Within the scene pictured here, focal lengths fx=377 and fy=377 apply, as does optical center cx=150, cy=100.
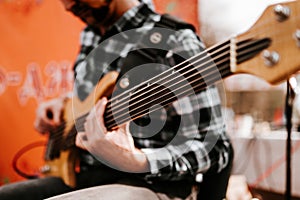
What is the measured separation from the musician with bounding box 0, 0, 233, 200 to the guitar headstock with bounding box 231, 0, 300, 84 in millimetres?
229

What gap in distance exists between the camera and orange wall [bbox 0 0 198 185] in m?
1.23

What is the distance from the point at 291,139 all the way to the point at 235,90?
156 millimetres

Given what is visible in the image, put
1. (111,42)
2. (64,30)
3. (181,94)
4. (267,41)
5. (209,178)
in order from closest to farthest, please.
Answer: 1. (267,41)
2. (181,94)
3. (209,178)
4. (111,42)
5. (64,30)

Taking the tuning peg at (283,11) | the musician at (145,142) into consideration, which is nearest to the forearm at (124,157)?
the musician at (145,142)

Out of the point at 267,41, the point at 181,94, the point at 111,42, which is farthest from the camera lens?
the point at 111,42

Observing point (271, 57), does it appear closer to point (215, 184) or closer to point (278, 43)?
point (278, 43)

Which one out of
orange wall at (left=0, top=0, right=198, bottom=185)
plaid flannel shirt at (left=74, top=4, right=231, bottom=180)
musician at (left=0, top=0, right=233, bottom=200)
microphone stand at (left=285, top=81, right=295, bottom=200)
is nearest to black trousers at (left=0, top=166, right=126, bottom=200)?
musician at (left=0, top=0, right=233, bottom=200)

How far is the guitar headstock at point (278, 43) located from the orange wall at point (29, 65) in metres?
0.69

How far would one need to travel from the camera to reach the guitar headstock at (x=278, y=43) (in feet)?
1.89

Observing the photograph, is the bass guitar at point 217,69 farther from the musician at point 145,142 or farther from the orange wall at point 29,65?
the orange wall at point 29,65

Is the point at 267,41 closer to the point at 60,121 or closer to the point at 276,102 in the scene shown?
the point at 276,102

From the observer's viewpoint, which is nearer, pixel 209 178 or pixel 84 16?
pixel 209 178

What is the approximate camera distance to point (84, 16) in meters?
1.01

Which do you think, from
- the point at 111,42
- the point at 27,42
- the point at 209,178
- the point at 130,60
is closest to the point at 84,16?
the point at 111,42
